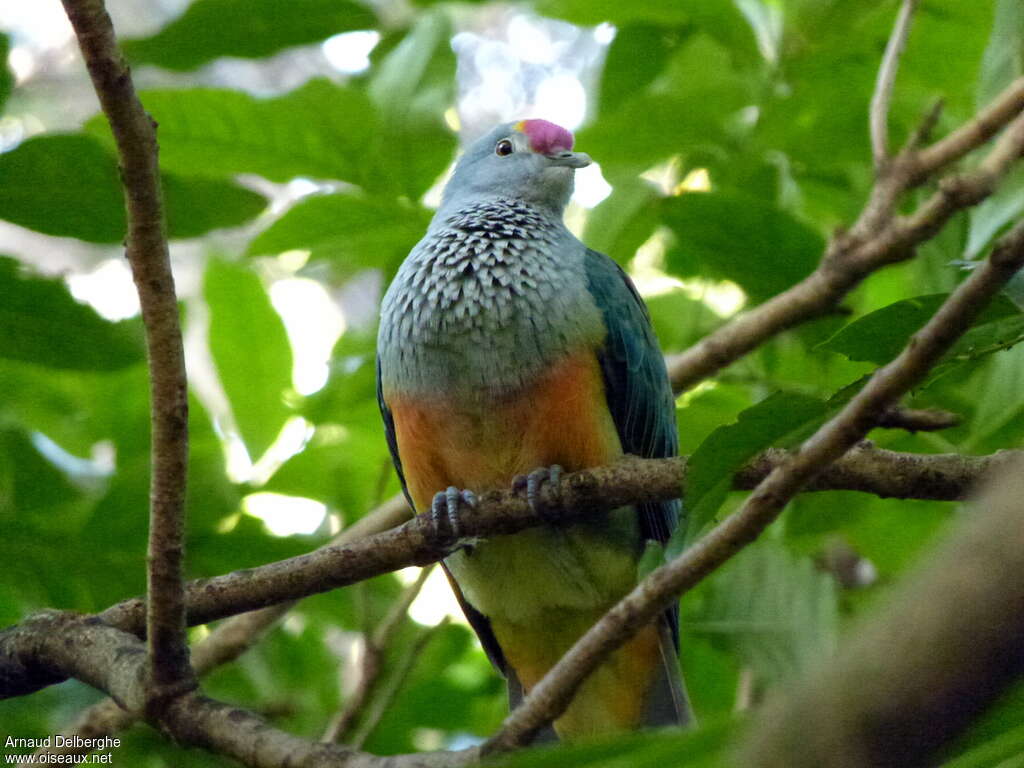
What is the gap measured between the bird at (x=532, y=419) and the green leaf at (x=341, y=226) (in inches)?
3.8

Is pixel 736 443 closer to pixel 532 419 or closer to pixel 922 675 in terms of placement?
pixel 922 675

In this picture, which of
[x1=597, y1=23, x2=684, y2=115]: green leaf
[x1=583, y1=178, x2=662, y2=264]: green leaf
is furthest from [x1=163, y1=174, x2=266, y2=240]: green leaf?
[x1=597, y1=23, x2=684, y2=115]: green leaf

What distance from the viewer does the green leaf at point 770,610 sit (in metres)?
3.08

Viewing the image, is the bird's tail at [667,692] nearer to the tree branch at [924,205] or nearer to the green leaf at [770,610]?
the green leaf at [770,610]

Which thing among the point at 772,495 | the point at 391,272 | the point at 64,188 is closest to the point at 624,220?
the point at 391,272

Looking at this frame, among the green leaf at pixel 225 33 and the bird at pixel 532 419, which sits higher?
the green leaf at pixel 225 33

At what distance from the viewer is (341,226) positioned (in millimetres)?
3678

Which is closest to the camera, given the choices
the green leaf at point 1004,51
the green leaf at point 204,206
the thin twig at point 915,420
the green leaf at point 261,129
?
the thin twig at point 915,420

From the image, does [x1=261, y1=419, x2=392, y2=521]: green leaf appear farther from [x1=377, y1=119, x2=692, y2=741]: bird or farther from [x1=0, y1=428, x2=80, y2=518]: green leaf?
[x1=0, y1=428, x2=80, y2=518]: green leaf

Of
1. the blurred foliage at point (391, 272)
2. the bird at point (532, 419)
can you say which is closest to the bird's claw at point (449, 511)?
the bird at point (532, 419)

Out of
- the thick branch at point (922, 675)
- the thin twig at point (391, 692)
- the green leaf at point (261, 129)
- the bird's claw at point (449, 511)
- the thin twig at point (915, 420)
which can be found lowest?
the thick branch at point (922, 675)

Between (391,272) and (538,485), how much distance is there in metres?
1.34

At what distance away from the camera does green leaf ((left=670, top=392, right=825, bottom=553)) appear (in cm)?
188

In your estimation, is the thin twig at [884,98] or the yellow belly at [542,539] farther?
the yellow belly at [542,539]
